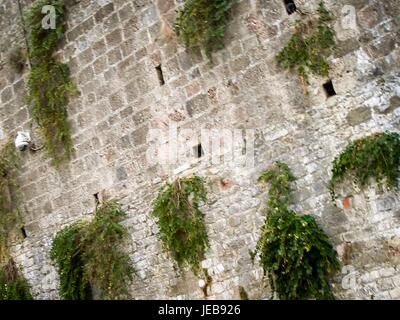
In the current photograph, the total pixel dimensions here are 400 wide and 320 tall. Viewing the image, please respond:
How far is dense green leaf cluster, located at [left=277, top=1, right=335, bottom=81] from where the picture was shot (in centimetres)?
550

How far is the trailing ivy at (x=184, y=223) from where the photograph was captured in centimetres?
614

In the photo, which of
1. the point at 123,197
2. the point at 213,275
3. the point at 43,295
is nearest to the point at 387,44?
the point at 213,275

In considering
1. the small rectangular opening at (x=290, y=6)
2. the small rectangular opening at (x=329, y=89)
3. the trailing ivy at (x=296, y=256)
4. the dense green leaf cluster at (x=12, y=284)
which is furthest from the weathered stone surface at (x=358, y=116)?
the dense green leaf cluster at (x=12, y=284)

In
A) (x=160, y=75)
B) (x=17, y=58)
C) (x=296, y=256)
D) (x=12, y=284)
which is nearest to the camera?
(x=296, y=256)

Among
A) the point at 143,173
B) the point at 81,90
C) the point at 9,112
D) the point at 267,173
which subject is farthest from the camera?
the point at 9,112

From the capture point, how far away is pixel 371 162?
5145 mm

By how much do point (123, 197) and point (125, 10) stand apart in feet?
7.90

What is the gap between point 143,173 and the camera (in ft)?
21.8

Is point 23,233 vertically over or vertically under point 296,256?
over

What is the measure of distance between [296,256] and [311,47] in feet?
7.10

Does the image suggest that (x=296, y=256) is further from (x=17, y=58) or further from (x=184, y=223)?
(x=17, y=58)

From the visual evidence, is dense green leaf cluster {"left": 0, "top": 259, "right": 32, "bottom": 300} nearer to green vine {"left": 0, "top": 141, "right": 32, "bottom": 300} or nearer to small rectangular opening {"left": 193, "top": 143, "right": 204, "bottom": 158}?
green vine {"left": 0, "top": 141, "right": 32, "bottom": 300}

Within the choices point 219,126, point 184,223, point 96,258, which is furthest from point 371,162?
point 96,258

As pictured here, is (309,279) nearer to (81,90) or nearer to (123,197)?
(123,197)
